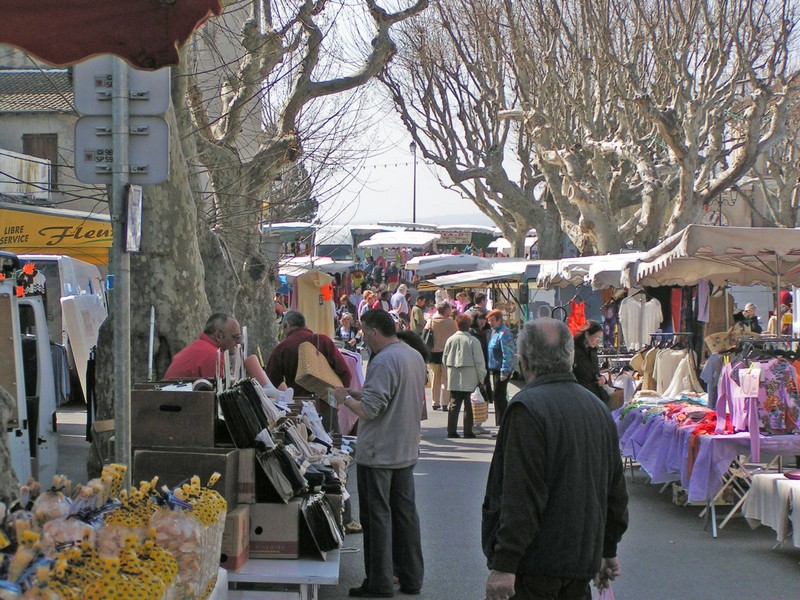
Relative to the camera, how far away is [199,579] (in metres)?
3.73

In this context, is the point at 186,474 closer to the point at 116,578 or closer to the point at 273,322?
the point at 116,578

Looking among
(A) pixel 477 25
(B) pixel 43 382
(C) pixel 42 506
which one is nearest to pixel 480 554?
(B) pixel 43 382

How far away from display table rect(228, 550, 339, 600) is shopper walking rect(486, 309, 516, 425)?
974 cm

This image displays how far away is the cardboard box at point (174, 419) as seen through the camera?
5434 millimetres

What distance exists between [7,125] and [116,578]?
33.2 meters

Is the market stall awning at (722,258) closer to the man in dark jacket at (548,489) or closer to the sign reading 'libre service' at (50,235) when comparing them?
the man in dark jacket at (548,489)

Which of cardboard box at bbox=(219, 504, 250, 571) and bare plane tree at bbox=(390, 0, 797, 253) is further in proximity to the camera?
bare plane tree at bbox=(390, 0, 797, 253)

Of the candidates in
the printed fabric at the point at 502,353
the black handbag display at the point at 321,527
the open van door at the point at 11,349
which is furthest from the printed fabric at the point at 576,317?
the black handbag display at the point at 321,527

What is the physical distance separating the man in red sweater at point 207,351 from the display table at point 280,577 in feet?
5.40

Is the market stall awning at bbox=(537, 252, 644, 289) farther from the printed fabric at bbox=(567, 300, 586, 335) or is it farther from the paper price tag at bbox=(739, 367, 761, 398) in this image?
the paper price tag at bbox=(739, 367, 761, 398)

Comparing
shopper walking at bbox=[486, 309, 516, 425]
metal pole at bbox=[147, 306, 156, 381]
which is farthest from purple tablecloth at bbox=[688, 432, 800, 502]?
shopper walking at bbox=[486, 309, 516, 425]

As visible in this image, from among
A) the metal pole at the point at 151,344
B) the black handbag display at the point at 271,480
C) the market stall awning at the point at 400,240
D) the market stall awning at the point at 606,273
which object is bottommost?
the black handbag display at the point at 271,480

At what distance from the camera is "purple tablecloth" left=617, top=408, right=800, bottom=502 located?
8.65 m

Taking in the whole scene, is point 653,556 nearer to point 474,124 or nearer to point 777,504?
point 777,504
